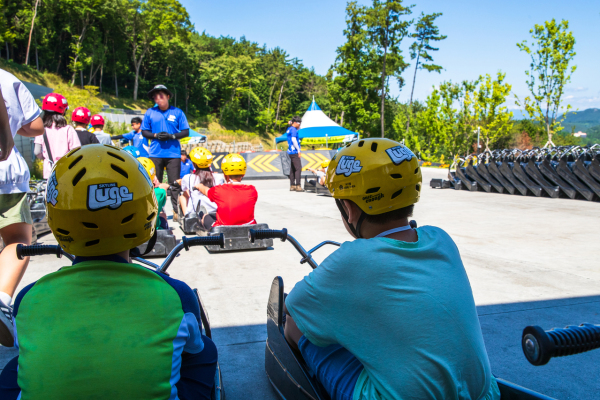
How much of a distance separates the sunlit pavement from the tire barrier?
1.46 metres

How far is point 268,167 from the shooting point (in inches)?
810

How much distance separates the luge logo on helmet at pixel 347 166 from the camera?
6.03 feet

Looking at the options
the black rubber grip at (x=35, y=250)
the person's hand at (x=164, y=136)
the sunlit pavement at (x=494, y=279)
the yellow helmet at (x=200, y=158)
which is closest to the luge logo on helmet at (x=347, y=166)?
the sunlit pavement at (x=494, y=279)

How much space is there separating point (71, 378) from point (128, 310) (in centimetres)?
24

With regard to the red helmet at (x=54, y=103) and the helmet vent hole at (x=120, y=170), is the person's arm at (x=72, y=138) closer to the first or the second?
the red helmet at (x=54, y=103)

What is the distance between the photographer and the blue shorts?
1.66m

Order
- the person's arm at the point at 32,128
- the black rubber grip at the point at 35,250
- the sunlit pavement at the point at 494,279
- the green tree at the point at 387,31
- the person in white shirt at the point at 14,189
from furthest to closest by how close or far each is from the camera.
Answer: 1. the green tree at the point at 387,31
2. the person's arm at the point at 32,128
3. the person in white shirt at the point at 14,189
4. the sunlit pavement at the point at 494,279
5. the black rubber grip at the point at 35,250

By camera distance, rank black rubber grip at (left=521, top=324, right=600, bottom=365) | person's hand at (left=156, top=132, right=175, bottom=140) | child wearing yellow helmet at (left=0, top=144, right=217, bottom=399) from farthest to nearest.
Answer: person's hand at (left=156, top=132, right=175, bottom=140), child wearing yellow helmet at (left=0, top=144, right=217, bottom=399), black rubber grip at (left=521, top=324, right=600, bottom=365)

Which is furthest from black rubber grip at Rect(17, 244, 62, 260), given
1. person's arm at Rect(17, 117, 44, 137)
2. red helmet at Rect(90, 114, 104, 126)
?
red helmet at Rect(90, 114, 104, 126)

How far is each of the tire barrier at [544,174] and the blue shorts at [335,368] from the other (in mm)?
10314

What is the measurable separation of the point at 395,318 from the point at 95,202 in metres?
1.07

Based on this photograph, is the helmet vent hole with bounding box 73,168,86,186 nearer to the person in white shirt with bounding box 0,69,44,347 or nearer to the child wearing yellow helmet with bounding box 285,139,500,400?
the child wearing yellow helmet with bounding box 285,139,500,400


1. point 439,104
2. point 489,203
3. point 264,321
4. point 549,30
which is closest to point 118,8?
point 439,104

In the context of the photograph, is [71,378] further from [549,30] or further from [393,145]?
[549,30]
